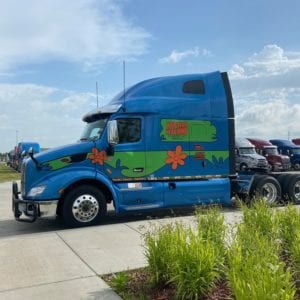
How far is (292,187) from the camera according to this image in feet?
42.3

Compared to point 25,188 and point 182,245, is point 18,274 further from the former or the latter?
point 25,188

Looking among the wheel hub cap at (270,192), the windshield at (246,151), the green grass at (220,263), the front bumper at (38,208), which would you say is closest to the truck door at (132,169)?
the front bumper at (38,208)

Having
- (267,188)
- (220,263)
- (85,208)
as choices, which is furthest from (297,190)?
(220,263)

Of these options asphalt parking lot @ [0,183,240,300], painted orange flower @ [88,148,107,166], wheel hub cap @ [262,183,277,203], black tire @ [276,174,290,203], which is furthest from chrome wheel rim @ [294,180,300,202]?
painted orange flower @ [88,148,107,166]

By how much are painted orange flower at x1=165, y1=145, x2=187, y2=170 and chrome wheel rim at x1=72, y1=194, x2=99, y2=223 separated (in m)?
2.00

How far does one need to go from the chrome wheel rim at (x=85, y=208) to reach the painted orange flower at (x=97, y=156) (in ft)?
2.53

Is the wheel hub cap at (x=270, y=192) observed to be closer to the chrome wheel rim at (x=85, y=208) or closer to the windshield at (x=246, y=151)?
the chrome wheel rim at (x=85, y=208)

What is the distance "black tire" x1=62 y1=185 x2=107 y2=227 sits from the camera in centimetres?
979

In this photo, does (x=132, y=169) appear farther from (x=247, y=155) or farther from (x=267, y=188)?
(x=247, y=155)

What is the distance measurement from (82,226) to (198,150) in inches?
131

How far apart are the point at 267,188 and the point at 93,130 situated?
500 cm

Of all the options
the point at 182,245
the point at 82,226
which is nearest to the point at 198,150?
the point at 82,226

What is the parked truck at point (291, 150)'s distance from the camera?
3634 centimetres

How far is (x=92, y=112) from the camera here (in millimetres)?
11039
